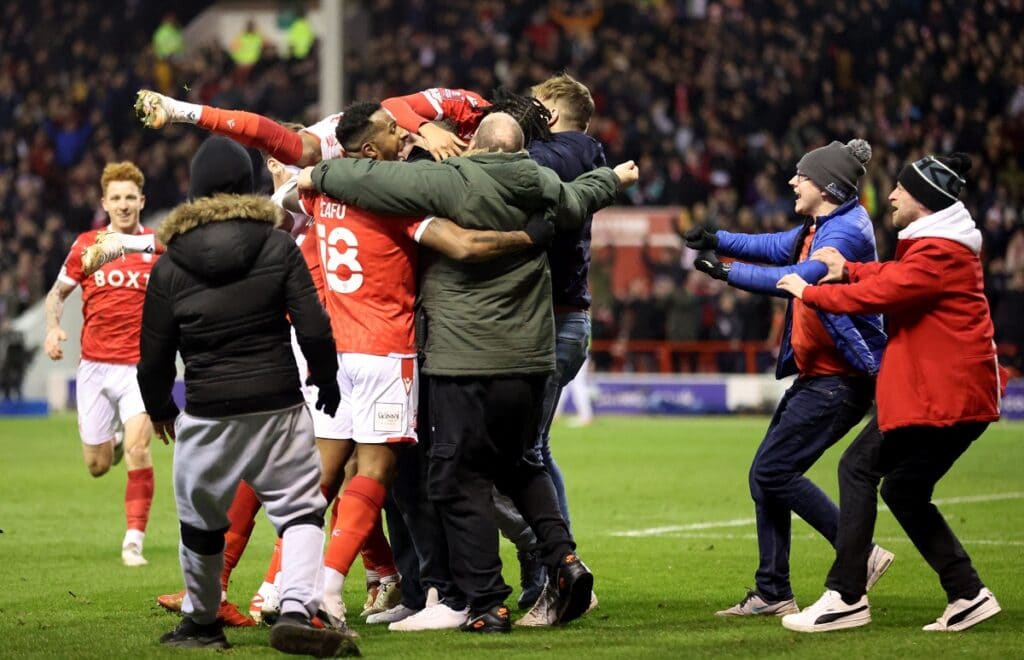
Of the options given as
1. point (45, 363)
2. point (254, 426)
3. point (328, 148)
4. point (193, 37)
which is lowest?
point (45, 363)

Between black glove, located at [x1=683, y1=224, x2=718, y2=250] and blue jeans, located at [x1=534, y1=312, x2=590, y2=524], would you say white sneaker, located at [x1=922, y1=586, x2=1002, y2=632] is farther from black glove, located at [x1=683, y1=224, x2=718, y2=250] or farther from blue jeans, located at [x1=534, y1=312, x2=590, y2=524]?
black glove, located at [x1=683, y1=224, x2=718, y2=250]

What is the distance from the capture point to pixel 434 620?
7402mm

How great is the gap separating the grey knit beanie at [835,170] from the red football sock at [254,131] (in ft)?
8.10

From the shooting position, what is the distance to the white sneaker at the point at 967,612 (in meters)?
7.26

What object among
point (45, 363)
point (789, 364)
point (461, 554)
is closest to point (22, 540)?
point (461, 554)

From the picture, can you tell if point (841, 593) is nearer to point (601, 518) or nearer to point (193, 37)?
point (601, 518)

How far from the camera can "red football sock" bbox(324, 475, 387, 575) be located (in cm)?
709

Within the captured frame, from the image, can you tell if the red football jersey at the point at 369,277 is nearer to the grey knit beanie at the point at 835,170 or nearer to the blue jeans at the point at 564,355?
the blue jeans at the point at 564,355

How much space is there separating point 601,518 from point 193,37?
1048 inches

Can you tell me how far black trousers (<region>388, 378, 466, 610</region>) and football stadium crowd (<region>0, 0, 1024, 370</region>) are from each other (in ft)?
54.5

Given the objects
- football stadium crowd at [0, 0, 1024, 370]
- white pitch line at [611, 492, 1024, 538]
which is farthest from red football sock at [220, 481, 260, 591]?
football stadium crowd at [0, 0, 1024, 370]

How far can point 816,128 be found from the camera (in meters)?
26.8

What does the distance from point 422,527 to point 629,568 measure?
253 cm

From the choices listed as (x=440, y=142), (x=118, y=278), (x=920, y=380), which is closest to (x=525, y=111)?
(x=440, y=142)
